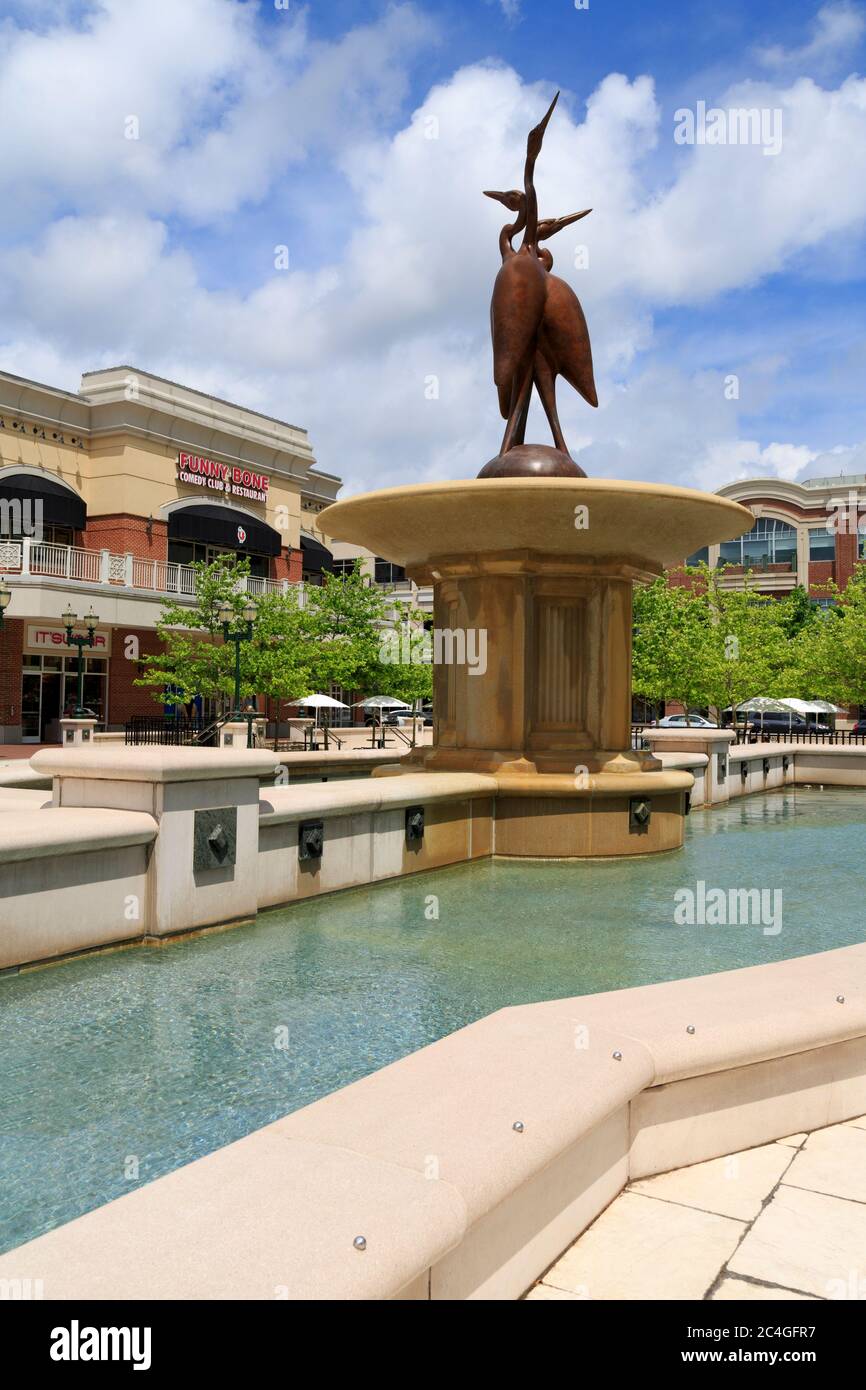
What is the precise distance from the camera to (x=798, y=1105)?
3.90m

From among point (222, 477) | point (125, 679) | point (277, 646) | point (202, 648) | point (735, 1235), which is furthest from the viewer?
point (222, 477)

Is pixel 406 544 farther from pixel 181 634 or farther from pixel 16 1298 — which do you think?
pixel 181 634

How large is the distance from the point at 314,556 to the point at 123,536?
12.0m

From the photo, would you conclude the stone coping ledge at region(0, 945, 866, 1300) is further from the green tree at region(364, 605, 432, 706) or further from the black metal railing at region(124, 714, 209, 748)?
the green tree at region(364, 605, 432, 706)

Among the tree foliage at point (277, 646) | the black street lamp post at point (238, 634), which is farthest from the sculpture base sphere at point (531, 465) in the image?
the tree foliage at point (277, 646)

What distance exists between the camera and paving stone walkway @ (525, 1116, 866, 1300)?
2814 millimetres

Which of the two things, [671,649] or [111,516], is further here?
[671,649]

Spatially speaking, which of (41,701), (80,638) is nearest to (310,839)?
(80,638)

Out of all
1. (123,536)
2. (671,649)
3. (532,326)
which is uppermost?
(123,536)

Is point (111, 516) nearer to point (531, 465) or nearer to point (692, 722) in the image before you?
point (692, 722)

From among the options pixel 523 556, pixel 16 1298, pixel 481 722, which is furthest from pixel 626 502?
pixel 16 1298

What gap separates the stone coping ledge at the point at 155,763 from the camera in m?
6.72

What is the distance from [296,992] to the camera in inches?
229

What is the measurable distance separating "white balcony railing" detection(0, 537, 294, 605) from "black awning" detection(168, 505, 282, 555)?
188cm
